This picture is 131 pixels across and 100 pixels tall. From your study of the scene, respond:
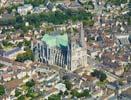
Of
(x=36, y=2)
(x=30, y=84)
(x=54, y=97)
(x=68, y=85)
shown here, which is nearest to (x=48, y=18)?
(x=36, y=2)

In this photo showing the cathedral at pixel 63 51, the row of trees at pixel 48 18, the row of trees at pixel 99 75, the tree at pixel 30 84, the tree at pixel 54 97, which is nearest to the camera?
the tree at pixel 54 97

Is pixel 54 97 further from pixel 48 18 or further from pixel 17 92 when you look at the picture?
pixel 48 18

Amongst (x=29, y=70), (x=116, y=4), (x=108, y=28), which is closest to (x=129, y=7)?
(x=116, y=4)

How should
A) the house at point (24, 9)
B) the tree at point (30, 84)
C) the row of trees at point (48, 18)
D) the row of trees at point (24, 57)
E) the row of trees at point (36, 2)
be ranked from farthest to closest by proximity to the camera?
the row of trees at point (36, 2) → the house at point (24, 9) → the row of trees at point (48, 18) → the row of trees at point (24, 57) → the tree at point (30, 84)

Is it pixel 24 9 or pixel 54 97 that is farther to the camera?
pixel 24 9

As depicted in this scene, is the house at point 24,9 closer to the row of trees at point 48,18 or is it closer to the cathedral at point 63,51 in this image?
the row of trees at point 48,18

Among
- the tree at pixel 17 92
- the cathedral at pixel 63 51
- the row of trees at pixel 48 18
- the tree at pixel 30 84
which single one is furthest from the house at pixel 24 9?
the tree at pixel 17 92

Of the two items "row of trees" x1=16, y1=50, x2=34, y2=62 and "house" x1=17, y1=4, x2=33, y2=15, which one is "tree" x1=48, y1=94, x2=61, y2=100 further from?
"house" x1=17, y1=4, x2=33, y2=15

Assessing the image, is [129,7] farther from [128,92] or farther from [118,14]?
[128,92]
